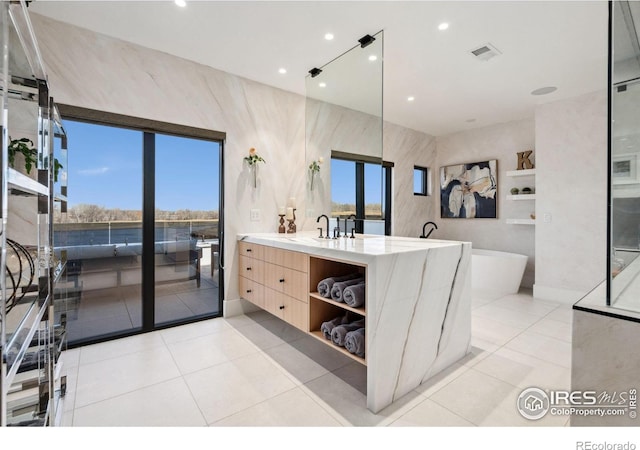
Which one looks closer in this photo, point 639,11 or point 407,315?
point 639,11

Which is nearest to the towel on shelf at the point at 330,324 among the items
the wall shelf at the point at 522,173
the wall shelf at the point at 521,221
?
the wall shelf at the point at 521,221

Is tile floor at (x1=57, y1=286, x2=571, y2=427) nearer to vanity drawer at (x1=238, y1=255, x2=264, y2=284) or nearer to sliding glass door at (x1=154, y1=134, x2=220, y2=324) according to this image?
sliding glass door at (x1=154, y1=134, x2=220, y2=324)

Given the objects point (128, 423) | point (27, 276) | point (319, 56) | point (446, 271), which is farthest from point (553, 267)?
point (27, 276)

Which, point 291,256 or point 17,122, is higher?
point 17,122

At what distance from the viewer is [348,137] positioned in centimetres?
304

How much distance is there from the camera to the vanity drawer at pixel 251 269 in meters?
2.85

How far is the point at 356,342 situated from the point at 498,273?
3251mm

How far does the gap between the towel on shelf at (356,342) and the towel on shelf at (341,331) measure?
0.20ft

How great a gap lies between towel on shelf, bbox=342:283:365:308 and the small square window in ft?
13.5

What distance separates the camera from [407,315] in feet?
5.93

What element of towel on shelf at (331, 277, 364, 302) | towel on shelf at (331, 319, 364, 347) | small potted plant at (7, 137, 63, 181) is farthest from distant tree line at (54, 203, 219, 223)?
towel on shelf at (331, 319, 364, 347)

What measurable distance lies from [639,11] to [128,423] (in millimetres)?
3385

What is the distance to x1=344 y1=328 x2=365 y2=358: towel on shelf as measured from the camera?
181 cm
